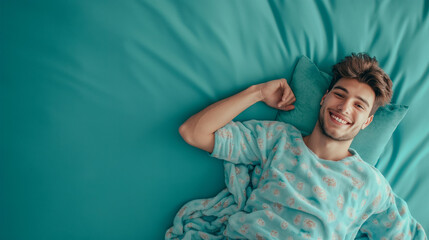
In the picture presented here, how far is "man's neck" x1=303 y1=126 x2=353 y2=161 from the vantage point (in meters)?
1.00

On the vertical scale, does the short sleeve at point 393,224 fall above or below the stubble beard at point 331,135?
below

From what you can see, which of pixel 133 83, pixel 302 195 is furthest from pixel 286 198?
pixel 133 83

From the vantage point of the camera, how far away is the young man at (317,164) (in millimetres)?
928

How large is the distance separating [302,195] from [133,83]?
2.22 feet

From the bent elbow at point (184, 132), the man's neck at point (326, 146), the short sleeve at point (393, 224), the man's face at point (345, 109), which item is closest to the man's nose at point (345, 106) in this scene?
the man's face at point (345, 109)

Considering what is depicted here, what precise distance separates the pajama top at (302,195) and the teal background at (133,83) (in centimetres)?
11

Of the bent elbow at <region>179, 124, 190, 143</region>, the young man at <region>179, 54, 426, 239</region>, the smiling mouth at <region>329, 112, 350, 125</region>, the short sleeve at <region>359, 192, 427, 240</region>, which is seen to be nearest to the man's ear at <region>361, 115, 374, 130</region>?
the young man at <region>179, 54, 426, 239</region>

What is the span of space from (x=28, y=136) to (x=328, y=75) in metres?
1.07

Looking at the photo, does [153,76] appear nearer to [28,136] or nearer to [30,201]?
[28,136]

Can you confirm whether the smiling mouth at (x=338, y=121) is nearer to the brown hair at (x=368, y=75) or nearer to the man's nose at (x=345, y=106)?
the man's nose at (x=345, y=106)

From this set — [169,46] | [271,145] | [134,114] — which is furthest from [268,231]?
[169,46]

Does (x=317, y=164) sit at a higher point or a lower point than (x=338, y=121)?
lower

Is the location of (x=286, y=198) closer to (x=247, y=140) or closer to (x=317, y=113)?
(x=247, y=140)

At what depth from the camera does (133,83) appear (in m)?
0.97
